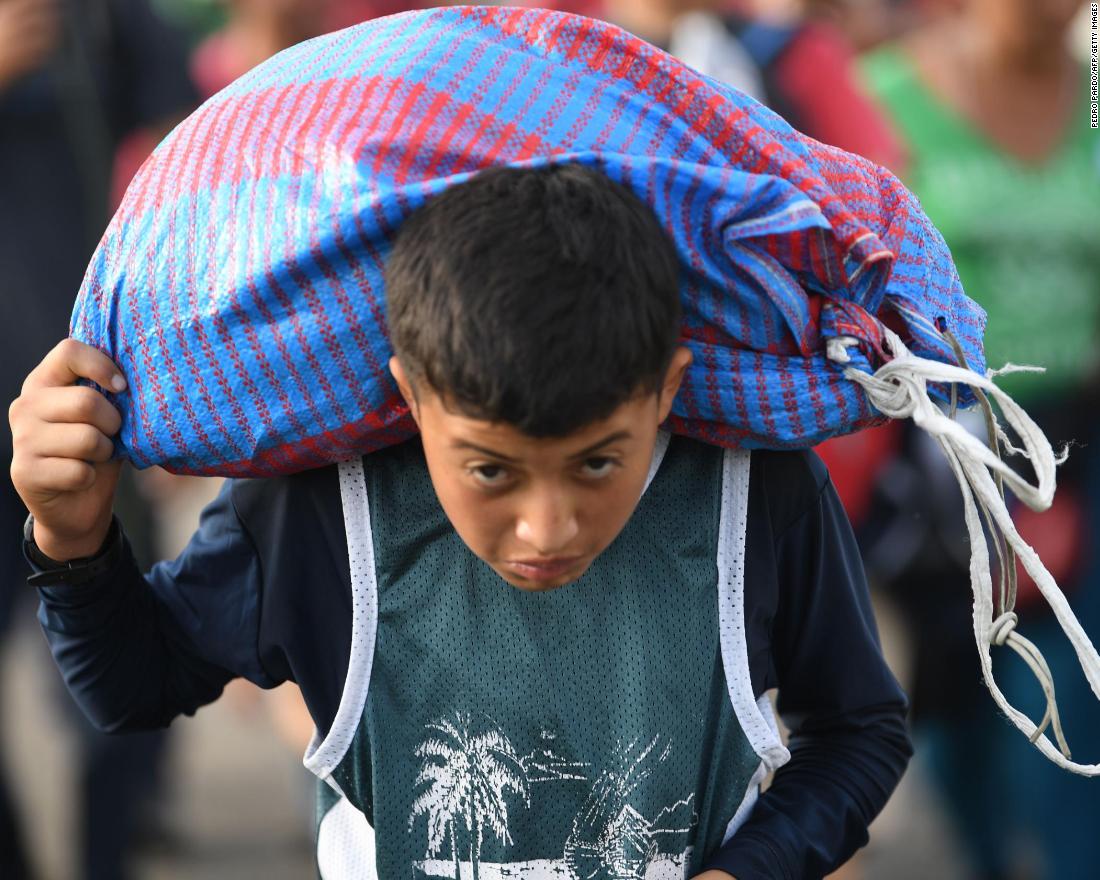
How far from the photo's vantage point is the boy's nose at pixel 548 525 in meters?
1.66

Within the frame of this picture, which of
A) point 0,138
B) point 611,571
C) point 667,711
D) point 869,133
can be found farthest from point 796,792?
point 0,138

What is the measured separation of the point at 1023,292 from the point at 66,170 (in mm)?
2319

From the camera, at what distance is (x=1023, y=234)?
389cm

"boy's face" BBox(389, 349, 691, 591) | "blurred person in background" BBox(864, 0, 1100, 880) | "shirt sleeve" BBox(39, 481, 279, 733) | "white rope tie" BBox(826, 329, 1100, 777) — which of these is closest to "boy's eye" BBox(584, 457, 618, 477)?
"boy's face" BBox(389, 349, 691, 591)

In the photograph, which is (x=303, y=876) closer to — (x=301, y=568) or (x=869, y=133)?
(x=869, y=133)

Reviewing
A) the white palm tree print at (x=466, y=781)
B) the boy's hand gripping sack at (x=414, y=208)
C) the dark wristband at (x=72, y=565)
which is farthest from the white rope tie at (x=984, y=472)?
the dark wristband at (x=72, y=565)

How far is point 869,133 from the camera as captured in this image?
3.96m

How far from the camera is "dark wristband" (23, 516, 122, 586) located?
1.94m

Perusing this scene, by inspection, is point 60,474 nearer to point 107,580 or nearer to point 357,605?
point 107,580

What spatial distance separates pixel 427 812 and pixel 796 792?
1.54 feet

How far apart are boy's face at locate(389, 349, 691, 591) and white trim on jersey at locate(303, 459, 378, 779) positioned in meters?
0.20

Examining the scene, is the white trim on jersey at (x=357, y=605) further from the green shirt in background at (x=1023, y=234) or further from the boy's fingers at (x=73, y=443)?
the green shirt in background at (x=1023, y=234)

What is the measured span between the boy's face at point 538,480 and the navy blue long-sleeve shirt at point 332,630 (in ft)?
0.87

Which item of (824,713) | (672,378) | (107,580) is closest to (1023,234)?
(824,713)
